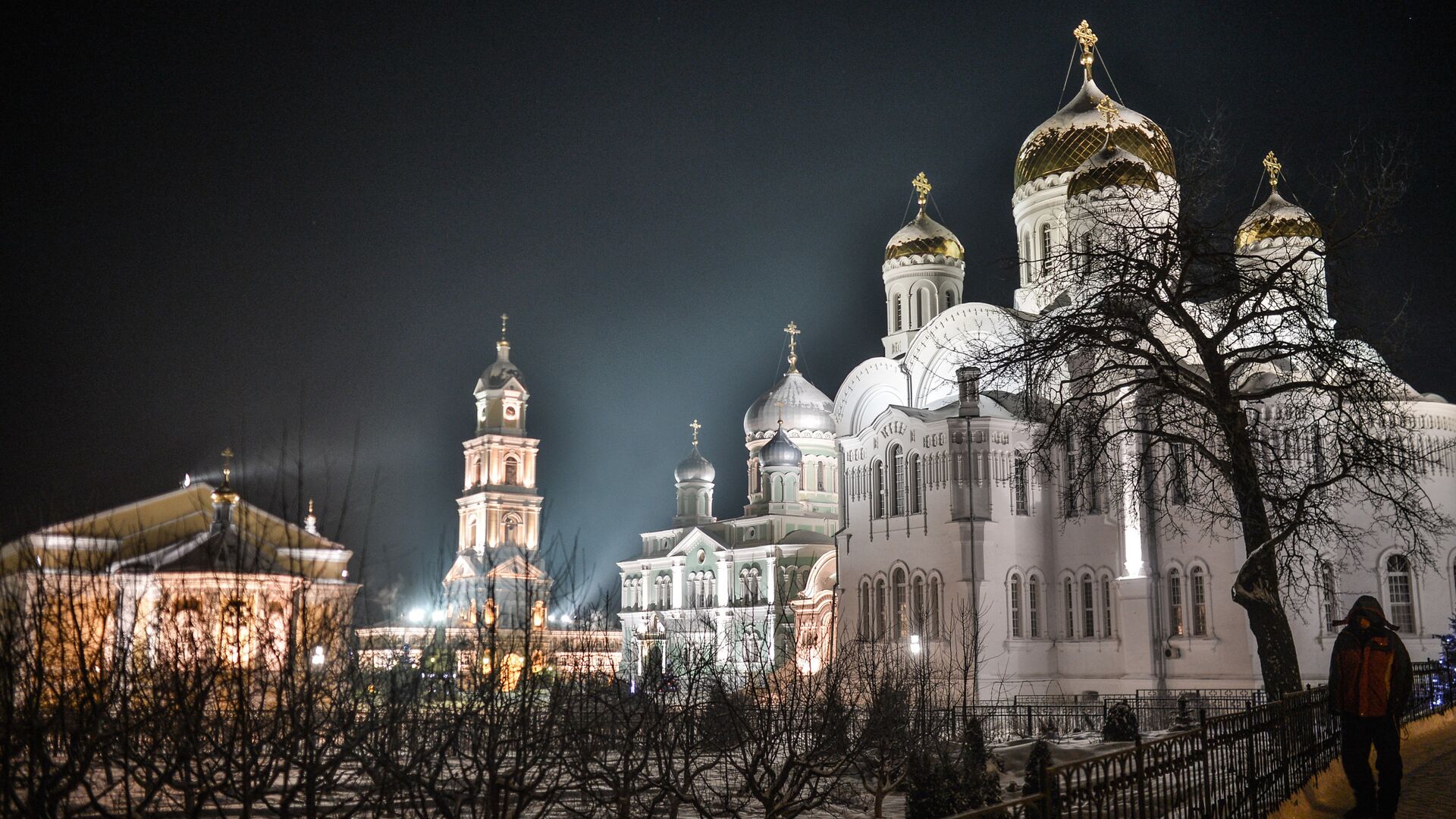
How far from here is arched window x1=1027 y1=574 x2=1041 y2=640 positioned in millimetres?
30812

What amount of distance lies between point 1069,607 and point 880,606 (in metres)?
4.99

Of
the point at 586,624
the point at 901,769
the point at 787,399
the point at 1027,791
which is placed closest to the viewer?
the point at 1027,791

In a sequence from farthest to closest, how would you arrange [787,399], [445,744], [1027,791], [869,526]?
[787,399] → [869,526] → [1027,791] → [445,744]

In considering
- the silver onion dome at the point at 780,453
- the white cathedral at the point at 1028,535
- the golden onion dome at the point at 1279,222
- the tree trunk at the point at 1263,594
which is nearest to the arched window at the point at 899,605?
the white cathedral at the point at 1028,535

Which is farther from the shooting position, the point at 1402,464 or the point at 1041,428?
the point at 1041,428

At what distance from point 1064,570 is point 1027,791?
19.7 meters

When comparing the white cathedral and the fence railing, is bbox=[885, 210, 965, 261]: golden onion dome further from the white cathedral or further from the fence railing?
the fence railing

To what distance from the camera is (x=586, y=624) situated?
14422mm

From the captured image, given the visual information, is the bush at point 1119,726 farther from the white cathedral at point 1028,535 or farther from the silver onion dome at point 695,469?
the silver onion dome at point 695,469

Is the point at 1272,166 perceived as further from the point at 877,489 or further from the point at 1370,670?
the point at 1370,670

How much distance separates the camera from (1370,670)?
9.75 meters

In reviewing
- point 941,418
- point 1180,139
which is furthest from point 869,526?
point 1180,139

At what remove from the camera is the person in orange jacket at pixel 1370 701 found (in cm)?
966

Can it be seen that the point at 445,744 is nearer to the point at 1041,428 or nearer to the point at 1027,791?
the point at 1027,791
